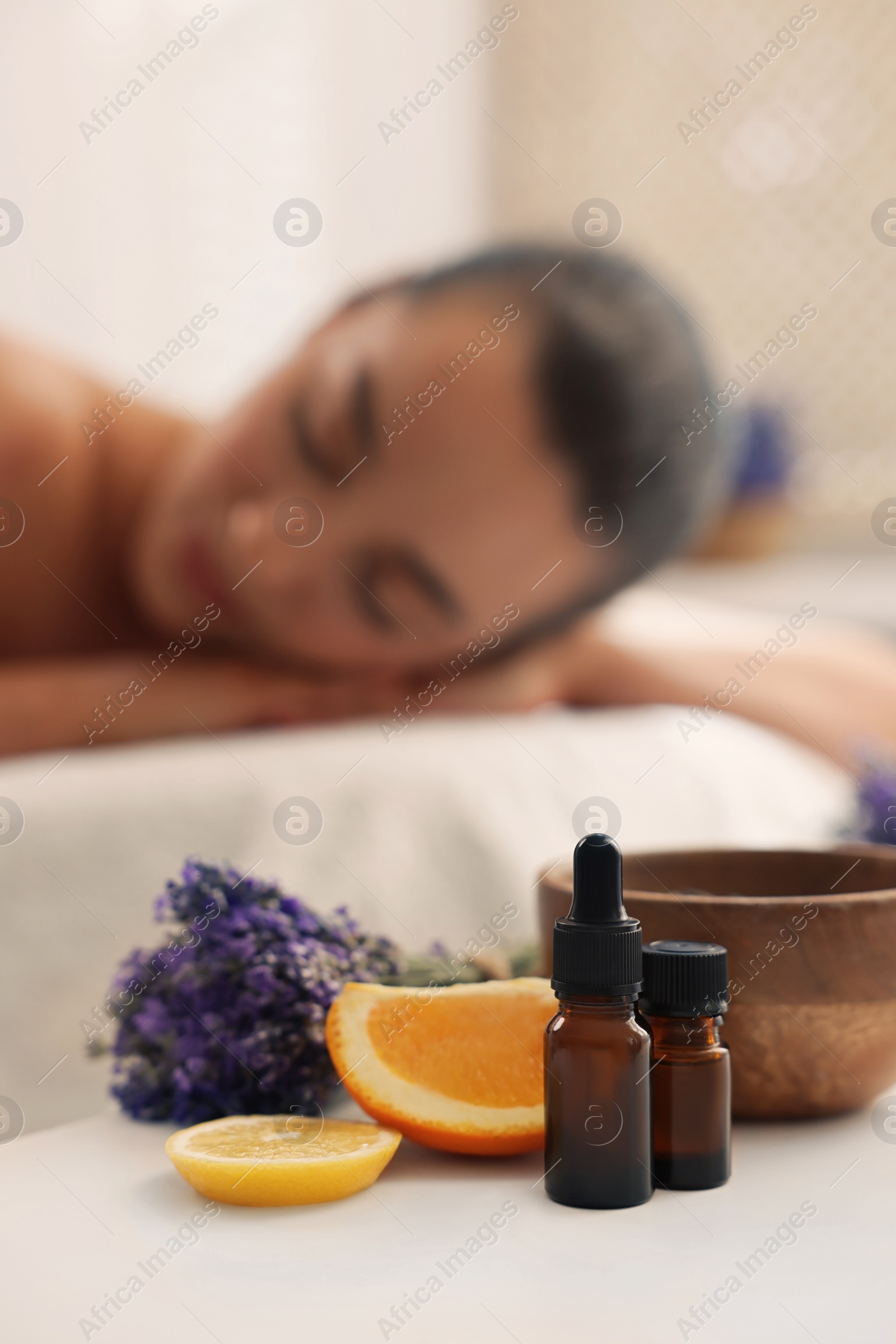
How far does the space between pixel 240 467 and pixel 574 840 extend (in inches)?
20.9

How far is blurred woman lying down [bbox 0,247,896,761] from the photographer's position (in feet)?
3.93

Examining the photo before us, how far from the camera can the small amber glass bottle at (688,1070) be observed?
46 centimetres

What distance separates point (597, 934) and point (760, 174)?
295 cm

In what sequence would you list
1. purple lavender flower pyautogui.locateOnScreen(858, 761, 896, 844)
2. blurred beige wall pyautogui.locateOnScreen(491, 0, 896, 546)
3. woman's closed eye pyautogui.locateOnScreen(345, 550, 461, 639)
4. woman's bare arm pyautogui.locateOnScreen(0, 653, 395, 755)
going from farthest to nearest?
1. blurred beige wall pyautogui.locateOnScreen(491, 0, 896, 546)
2. woman's closed eye pyautogui.locateOnScreen(345, 550, 461, 639)
3. woman's bare arm pyautogui.locateOnScreen(0, 653, 395, 755)
4. purple lavender flower pyautogui.locateOnScreen(858, 761, 896, 844)

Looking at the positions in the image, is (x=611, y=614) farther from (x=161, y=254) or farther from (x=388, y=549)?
(x=161, y=254)

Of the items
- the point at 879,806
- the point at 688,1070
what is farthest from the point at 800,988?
the point at 879,806

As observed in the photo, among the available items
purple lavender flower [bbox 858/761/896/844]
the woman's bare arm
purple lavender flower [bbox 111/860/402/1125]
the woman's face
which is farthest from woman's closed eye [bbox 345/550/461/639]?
purple lavender flower [bbox 111/860/402/1125]

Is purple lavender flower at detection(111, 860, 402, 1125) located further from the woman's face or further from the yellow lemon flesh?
the woman's face

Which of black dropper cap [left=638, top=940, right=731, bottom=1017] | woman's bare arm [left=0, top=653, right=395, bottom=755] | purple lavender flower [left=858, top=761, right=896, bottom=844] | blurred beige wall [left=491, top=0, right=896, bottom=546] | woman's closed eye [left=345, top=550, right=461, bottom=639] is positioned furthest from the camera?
blurred beige wall [left=491, top=0, right=896, bottom=546]

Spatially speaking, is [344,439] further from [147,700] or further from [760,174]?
[760,174]

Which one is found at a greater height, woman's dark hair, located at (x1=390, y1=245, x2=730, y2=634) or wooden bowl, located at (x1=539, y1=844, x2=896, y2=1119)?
woman's dark hair, located at (x1=390, y1=245, x2=730, y2=634)

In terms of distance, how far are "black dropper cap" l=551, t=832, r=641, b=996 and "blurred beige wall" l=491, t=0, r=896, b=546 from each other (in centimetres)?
257

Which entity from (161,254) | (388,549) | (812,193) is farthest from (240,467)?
(812,193)

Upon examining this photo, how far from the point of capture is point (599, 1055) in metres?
0.45
